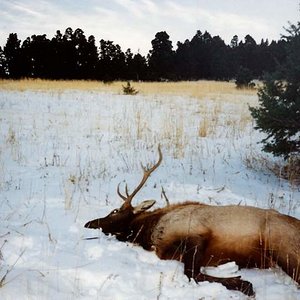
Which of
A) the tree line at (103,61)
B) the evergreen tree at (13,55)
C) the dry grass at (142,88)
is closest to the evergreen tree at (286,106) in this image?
the dry grass at (142,88)

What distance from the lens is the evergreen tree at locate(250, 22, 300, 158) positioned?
6315 millimetres

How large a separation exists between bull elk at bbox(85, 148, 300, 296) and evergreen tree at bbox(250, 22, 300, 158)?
2626mm

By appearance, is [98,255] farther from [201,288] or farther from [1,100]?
[1,100]

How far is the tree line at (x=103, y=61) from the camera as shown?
41531 mm

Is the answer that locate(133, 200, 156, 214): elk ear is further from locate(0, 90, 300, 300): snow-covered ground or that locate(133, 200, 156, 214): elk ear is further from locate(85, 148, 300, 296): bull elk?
locate(0, 90, 300, 300): snow-covered ground

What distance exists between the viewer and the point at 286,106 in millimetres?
6453

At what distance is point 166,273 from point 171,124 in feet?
22.4

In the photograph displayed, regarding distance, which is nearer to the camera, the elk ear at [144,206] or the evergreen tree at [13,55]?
the elk ear at [144,206]

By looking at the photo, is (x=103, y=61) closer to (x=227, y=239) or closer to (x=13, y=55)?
(x=13, y=55)

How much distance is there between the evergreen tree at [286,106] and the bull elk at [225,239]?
2626 millimetres

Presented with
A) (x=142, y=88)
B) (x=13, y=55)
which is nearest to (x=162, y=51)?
(x=13, y=55)

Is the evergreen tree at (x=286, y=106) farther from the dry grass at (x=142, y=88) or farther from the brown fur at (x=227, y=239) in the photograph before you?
the dry grass at (x=142, y=88)

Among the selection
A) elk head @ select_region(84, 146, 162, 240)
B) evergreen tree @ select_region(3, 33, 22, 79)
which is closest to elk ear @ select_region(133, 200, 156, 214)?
elk head @ select_region(84, 146, 162, 240)

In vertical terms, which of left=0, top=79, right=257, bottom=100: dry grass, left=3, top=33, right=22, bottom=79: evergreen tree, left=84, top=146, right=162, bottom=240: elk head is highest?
left=3, top=33, right=22, bottom=79: evergreen tree
